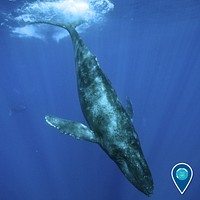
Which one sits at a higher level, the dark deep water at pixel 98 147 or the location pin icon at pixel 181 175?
the location pin icon at pixel 181 175

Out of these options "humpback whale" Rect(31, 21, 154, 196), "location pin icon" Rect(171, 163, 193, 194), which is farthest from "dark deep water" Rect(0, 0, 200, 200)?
"humpback whale" Rect(31, 21, 154, 196)

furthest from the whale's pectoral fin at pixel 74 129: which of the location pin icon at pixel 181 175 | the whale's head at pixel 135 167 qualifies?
the location pin icon at pixel 181 175

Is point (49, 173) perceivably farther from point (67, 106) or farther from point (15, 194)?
point (67, 106)

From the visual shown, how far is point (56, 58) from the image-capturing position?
57469 mm

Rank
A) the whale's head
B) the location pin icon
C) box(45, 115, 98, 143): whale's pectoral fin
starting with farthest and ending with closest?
the location pin icon → box(45, 115, 98, 143): whale's pectoral fin → the whale's head

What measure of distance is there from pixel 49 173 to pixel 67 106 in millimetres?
16831

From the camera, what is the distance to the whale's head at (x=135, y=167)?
21.5 feet

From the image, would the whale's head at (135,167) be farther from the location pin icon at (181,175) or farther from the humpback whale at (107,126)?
the location pin icon at (181,175)

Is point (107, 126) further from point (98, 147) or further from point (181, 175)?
point (98, 147)

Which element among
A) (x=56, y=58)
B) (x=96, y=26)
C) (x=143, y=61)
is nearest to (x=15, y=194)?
(x=96, y=26)

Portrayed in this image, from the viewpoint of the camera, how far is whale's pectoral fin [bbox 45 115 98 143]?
7348 millimetres

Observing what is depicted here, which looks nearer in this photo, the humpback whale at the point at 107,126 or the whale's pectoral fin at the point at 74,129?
the humpback whale at the point at 107,126

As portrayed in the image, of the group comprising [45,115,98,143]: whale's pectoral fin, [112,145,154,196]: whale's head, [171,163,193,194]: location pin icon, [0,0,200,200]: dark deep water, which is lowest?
[0,0,200,200]: dark deep water

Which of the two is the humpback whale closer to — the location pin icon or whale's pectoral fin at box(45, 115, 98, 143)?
whale's pectoral fin at box(45, 115, 98, 143)
